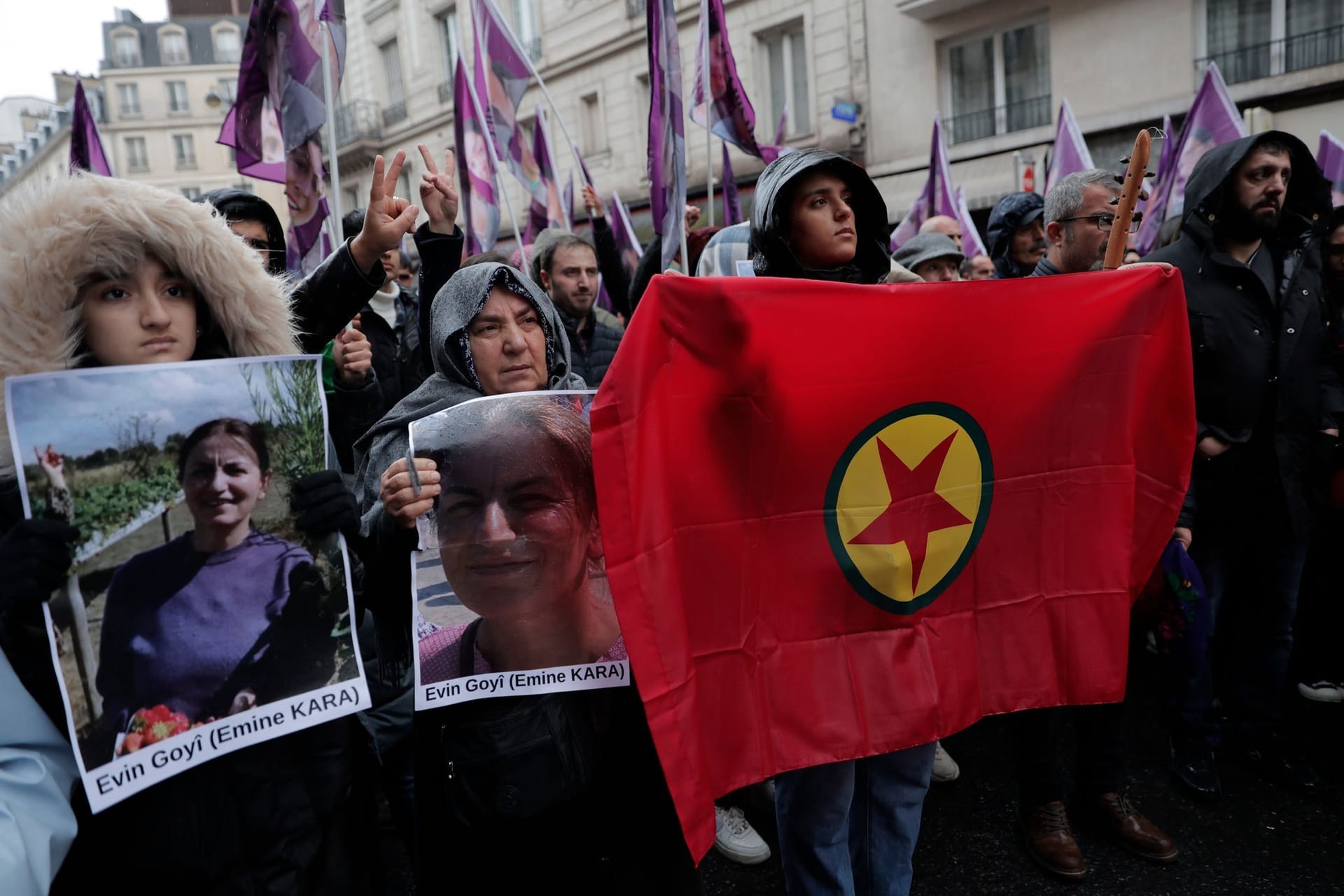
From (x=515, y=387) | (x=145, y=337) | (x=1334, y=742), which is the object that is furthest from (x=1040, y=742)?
(x=145, y=337)

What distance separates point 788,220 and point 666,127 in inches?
103

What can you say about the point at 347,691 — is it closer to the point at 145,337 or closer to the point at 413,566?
the point at 413,566

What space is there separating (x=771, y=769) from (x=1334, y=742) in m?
2.88

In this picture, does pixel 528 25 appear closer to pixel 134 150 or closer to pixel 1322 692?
pixel 1322 692

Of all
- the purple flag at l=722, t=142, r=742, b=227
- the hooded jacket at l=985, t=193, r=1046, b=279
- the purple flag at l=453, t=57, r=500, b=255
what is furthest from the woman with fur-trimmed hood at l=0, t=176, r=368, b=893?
the purple flag at l=722, t=142, r=742, b=227

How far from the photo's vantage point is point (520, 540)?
161 centimetres

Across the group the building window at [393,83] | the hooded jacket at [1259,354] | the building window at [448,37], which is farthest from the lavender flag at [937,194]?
the building window at [393,83]

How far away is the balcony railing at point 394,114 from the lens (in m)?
22.1

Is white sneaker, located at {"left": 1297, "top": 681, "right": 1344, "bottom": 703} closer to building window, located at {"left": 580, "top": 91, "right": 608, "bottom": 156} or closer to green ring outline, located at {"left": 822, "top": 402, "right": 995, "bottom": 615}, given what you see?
green ring outline, located at {"left": 822, "top": 402, "right": 995, "bottom": 615}

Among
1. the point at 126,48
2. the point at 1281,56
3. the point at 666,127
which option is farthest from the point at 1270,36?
the point at 126,48

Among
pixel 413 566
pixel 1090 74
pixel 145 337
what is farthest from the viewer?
pixel 1090 74

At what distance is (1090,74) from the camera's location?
1167 cm

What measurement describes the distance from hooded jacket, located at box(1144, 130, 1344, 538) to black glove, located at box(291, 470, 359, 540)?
269 centimetres

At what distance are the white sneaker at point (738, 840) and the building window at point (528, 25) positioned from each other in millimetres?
18238
